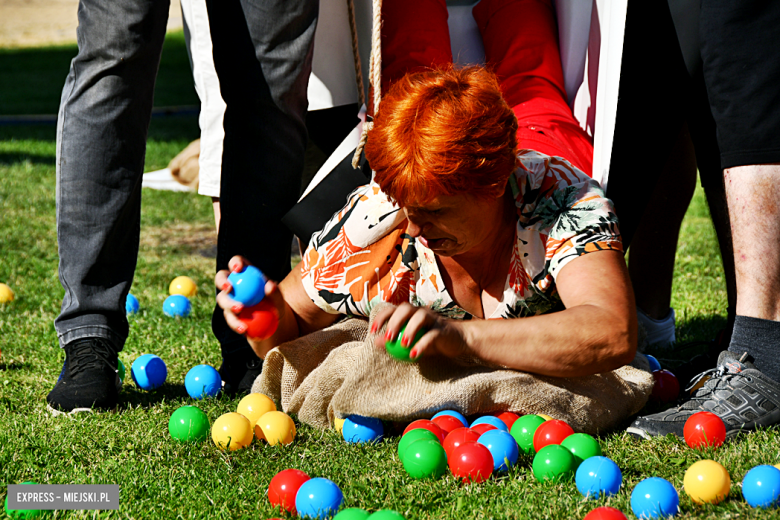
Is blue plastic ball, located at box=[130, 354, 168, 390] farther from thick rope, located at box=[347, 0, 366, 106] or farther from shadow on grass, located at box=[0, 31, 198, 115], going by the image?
shadow on grass, located at box=[0, 31, 198, 115]

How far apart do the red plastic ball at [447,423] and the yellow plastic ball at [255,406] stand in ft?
1.83

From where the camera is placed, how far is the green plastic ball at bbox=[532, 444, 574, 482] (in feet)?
6.93

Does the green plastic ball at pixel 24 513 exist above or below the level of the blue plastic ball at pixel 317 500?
below

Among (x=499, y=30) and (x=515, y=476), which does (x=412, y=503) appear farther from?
(x=499, y=30)

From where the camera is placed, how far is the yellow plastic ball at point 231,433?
2.38m

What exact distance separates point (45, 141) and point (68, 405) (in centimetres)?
808

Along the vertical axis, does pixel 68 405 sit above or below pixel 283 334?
below

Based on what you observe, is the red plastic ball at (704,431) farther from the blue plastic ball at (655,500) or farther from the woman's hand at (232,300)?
the woman's hand at (232,300)

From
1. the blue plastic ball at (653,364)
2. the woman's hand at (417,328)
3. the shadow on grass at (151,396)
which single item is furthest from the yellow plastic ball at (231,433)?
the blue plastic ball at (653,364)

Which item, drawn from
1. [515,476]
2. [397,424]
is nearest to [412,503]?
[515,476]

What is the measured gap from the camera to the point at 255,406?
2.64m

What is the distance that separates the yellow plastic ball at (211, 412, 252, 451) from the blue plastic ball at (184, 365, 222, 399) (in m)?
0.46

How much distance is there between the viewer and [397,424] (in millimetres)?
2596

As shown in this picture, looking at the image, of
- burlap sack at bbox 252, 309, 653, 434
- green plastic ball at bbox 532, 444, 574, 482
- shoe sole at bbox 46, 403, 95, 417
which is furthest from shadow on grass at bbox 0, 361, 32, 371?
green plastic ball at bbox 532, 444, 574, 482
